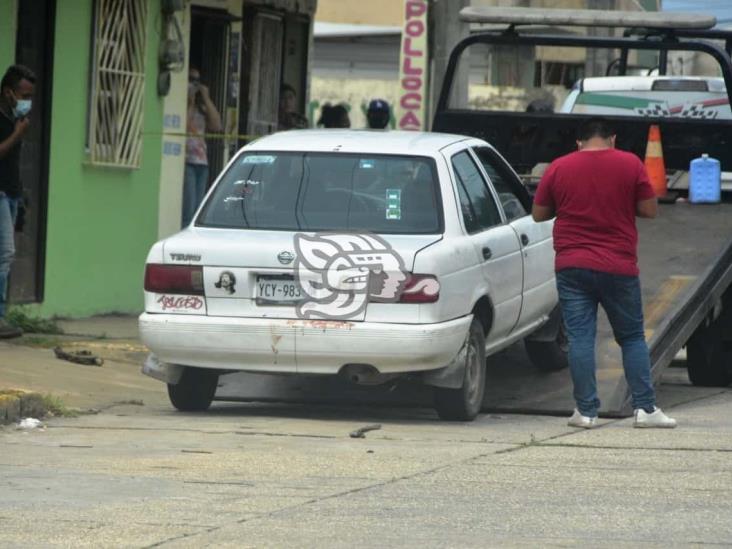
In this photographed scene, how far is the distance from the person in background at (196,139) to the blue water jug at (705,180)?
5.00 meters

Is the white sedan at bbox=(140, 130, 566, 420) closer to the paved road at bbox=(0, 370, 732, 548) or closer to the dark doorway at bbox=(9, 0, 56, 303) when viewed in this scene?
the paved road at bbox=(0, 370, 732, 548)

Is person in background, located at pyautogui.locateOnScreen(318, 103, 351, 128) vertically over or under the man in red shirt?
over

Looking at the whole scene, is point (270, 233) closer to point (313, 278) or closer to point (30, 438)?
point (313, 278)

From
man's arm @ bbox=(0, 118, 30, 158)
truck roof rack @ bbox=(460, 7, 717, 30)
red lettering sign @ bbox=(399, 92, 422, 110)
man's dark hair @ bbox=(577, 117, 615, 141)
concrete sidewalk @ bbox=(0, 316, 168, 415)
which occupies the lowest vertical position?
concrete sidewalk @ bbox=(0, 316, 168, 415)

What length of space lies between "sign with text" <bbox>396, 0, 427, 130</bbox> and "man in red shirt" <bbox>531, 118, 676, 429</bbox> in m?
12.7

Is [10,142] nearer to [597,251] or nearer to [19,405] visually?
[19,405]

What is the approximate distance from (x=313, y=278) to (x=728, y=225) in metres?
4.62

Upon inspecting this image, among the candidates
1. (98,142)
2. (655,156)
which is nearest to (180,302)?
(655,156)

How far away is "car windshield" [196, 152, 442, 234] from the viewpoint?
10047mm

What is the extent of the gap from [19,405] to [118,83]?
19.8 feet

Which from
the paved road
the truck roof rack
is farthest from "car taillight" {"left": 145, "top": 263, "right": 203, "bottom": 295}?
the truck roof rack

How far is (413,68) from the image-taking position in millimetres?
23125

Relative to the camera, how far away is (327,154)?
10.4 metres

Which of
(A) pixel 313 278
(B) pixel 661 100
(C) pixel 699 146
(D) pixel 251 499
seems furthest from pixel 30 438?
(B) pixel 661 100
